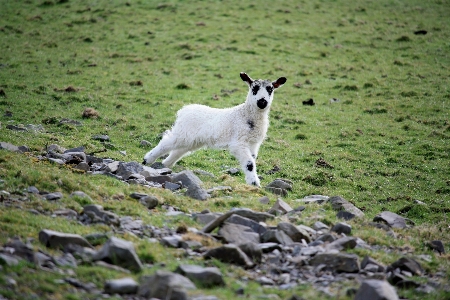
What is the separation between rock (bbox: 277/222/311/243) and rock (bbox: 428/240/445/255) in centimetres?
243

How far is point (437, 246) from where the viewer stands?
9.64 m

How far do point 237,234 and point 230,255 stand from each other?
2.72ft

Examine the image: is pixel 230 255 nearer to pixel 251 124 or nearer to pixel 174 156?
pixel 251 124

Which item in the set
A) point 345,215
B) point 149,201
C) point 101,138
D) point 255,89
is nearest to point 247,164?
point 255,89

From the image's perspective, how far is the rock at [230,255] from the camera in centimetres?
795

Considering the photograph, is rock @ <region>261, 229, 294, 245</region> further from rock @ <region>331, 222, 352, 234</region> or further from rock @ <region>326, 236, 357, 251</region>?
rock @ <region>331, 222, 352, 234</region>

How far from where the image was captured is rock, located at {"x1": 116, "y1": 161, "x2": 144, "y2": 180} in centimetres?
1254

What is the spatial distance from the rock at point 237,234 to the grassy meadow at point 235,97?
888mm

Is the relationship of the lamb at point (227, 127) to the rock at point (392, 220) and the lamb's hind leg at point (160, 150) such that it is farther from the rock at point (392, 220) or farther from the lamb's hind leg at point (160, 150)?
the rock at point (392, 220)

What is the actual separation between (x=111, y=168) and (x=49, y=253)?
18.2 feet

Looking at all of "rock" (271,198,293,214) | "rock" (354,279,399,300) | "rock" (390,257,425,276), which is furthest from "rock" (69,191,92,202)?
"rock" (390,257,425,276)

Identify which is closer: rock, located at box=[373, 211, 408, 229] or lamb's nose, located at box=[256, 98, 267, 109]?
rock, located at box=[373, 211, 408, 229]

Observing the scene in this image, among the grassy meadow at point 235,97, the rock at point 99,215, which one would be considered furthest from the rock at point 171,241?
the rock at point 99,215

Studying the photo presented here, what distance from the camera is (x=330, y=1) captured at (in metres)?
43.6
